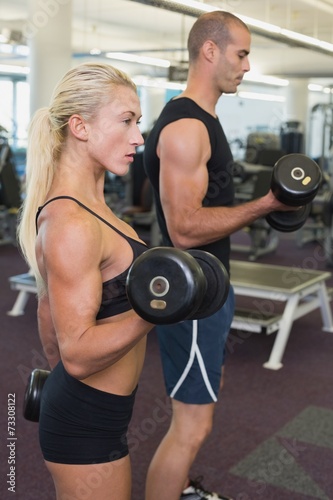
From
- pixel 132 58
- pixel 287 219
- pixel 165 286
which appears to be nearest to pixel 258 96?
pixel 132 58

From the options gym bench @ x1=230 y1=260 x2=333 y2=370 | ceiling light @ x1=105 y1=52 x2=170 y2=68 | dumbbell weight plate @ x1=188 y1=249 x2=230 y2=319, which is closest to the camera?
dumbbell weight plate @ x1=188 y1=249 x2=230 y2=319

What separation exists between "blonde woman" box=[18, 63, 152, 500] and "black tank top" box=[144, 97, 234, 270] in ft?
1.74

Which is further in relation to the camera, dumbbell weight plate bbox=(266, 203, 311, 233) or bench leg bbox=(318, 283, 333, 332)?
bench leg bbox=(318, 283, 333, 332)

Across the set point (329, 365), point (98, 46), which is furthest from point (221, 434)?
point (98, 46)

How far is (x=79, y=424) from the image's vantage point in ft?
3.93

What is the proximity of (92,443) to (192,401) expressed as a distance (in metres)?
0.58

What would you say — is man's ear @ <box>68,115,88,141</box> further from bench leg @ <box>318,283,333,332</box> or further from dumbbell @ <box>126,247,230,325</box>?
bench leg @ <box>318,283,333,332</box>

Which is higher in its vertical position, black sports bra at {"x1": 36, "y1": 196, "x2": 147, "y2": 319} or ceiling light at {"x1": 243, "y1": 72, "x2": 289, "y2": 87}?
ceiling light at {"x1": 243, "y1": 72, "x2": 289, "y2": 87}

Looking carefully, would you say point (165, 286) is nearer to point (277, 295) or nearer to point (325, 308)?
point (277, 295)

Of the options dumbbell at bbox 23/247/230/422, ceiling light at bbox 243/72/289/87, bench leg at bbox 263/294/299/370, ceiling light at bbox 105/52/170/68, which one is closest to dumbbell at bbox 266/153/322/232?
dumbbell at bbox 23/247/230/422

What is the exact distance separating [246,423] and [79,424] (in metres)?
1.65

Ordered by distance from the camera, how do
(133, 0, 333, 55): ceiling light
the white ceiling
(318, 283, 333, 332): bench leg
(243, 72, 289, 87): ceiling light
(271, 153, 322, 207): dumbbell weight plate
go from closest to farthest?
(271, 153, 322, 207): dumbbell weight plate < (133, 0, 333, 55): ceiling light < (318, 283, 333, 332): bench leg < the white ceiling < (243, 72, 289, 87): ceiling light

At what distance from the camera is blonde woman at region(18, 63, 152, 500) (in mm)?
1104

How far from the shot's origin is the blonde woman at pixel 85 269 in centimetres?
110
